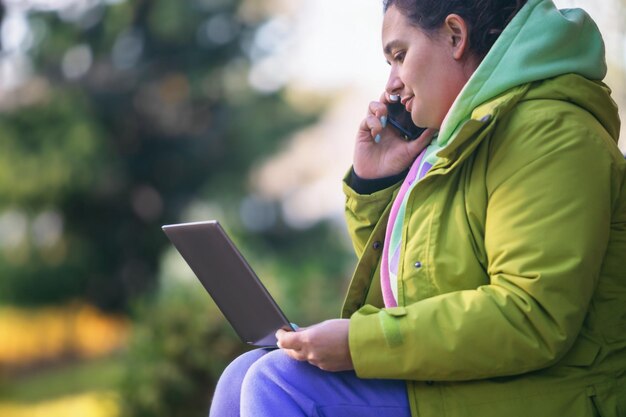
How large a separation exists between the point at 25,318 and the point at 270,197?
255 cm

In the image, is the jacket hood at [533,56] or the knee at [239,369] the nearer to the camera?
the jacket hood at [533,56]

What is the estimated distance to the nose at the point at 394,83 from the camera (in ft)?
6.78

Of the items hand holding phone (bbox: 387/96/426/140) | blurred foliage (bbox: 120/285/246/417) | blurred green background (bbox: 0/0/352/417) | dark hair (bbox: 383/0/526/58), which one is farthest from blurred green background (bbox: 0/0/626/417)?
dark hair (bbox: 383/0/526/58)

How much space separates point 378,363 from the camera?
5.40 ft

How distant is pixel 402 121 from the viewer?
2.29 metres

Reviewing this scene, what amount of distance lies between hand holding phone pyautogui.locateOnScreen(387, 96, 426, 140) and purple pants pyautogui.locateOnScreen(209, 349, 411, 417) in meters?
0.73

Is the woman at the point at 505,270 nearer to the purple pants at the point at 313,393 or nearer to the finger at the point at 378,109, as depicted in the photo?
the purple pants at the point at 313,393

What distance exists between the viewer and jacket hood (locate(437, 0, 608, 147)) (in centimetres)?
177

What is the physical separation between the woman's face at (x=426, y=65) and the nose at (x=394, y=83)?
36 millimetres

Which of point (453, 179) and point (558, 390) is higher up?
point (453, 179)

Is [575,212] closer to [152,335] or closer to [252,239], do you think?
[152,335]

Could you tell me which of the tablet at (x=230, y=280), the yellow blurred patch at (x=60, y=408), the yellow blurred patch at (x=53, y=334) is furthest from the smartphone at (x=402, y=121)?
the yellow blurred patch at (x=53, y=334)

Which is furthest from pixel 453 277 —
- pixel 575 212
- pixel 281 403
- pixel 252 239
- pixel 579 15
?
pixel 252 239

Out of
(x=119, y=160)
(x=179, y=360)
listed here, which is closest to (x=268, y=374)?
(x=179, y=360)
